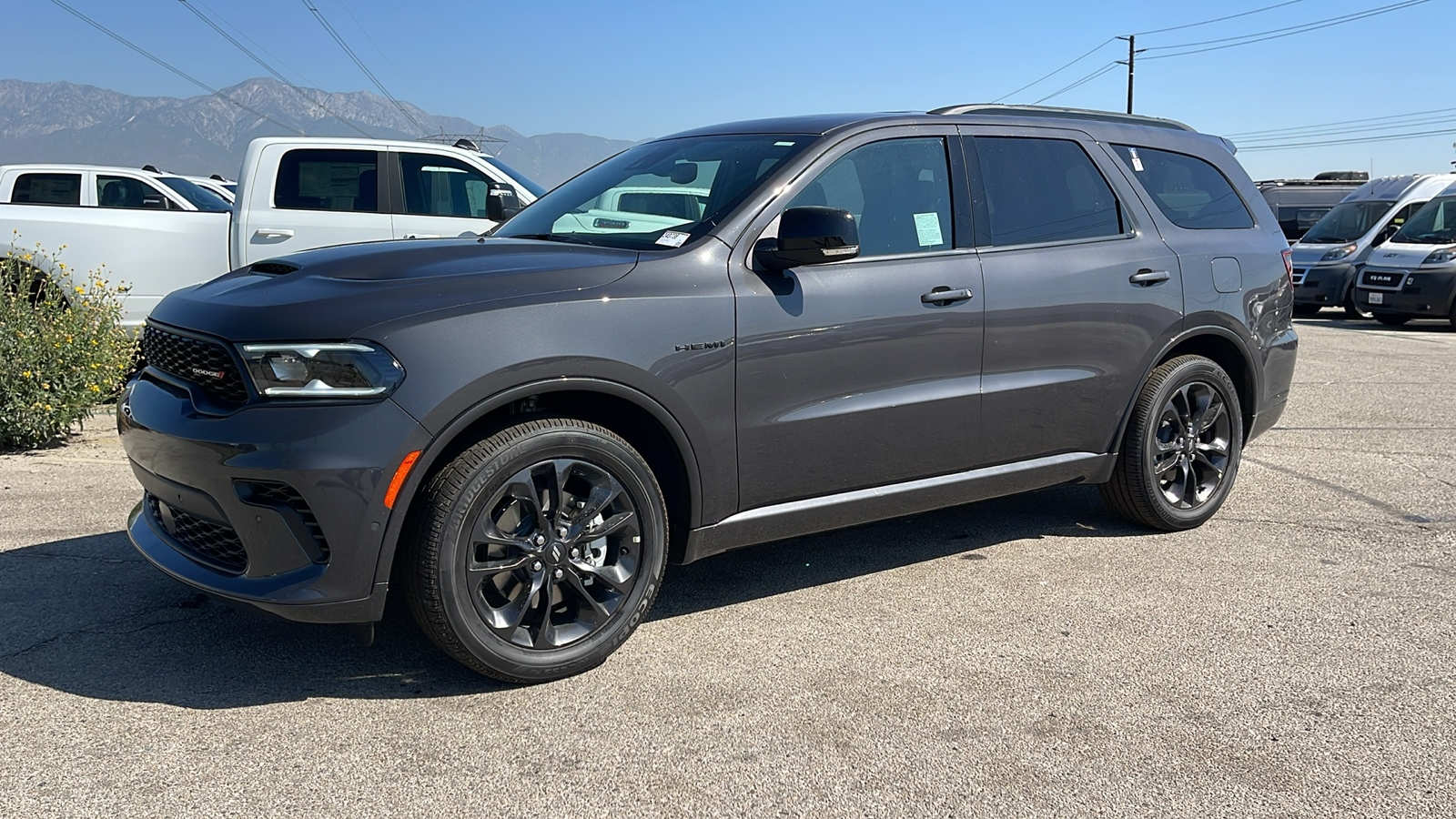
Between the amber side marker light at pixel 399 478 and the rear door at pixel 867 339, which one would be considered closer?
the amber side marker light at pixel 399 478

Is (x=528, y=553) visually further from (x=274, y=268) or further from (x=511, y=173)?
(x=511, y=173)

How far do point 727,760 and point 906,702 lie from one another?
658 mm

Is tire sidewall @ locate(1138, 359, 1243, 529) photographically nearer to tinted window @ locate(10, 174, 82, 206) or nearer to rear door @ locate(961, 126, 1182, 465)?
rear door @ locate(961, 126, 1182, 465)

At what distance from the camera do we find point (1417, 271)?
15.9m

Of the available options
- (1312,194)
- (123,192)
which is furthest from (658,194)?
(1312,194)

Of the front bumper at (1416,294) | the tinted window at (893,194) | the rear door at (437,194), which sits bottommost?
the front bumper at (1416,294)

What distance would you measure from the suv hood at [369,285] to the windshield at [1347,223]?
696 inches

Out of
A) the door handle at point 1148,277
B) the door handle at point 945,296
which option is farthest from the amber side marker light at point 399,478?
the door handle at point 1148,277

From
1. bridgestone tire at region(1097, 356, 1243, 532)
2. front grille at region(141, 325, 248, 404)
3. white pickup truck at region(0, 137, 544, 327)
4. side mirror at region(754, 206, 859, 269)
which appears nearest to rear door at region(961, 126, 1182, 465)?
bridgestone tire at region(1097, 356, 1243, 532)

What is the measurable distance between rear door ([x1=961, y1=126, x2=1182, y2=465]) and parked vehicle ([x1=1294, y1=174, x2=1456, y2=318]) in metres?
13.6

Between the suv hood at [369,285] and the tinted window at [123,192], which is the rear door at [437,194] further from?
the suv hood at [369,285]

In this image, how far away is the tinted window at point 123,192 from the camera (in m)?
12.0

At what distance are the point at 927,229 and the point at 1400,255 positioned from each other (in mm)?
14789

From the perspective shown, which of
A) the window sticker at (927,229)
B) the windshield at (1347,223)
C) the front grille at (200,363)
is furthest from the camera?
the windshield at (1347,223)
